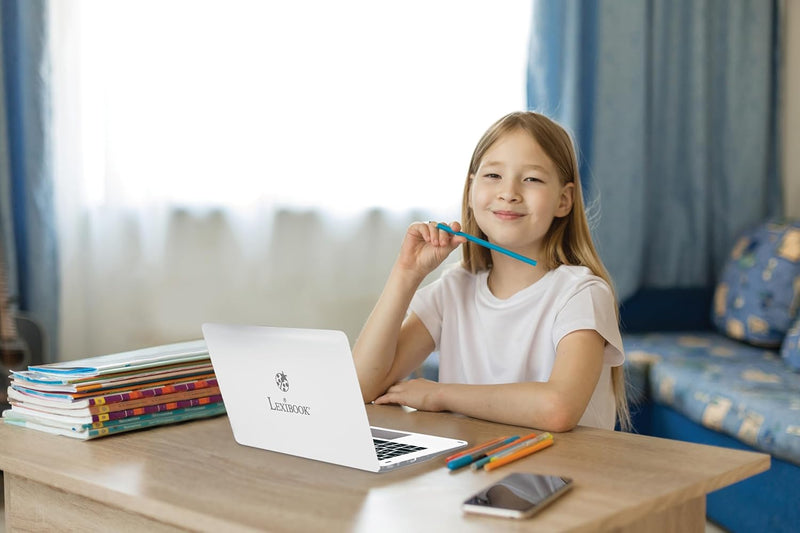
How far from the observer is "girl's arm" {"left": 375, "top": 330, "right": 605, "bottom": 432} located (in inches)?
50.7

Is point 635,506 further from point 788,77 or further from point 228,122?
point 788,77

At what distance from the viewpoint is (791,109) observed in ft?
12.4

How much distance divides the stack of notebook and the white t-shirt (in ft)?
1.64

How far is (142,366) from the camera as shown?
132 cm

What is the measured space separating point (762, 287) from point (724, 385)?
0.73 metres

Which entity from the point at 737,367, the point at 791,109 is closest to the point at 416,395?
the point at 737,367

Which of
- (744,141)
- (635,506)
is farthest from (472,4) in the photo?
(635,506)

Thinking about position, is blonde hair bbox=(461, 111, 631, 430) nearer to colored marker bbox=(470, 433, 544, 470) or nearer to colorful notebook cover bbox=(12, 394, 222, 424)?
colored marker bbox=(470, 433, 544, 470)

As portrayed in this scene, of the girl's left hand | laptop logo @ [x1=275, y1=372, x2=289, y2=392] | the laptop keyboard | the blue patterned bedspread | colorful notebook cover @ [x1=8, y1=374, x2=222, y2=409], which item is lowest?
the blue patterned bedspread

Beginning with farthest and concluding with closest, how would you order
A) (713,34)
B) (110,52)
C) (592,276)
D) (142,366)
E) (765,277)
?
1. (713,34)
2. (765,277)
3. (110,52)
4. (592,276)
5. (142,366)

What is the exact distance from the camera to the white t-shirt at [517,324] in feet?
4.89

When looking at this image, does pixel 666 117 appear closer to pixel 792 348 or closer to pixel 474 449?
pixel 792 348

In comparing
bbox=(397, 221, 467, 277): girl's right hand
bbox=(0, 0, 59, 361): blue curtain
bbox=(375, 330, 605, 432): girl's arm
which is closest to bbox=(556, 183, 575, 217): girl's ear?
bbox=(397, 221, 467, 277): girl's right hand

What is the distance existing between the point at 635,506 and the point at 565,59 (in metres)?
2.78
